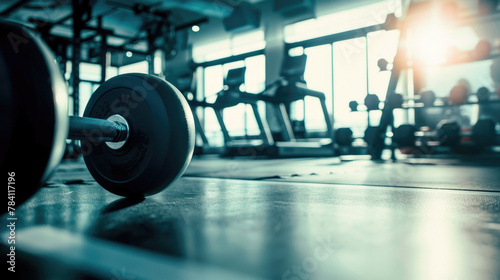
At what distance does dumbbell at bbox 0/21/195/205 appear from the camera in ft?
1.37

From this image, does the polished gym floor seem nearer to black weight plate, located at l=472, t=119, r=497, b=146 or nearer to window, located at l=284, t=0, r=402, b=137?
black weight plate, located at l=472, t=119, r=497, b=146

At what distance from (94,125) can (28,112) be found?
0.71 feet

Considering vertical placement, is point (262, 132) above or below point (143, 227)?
above

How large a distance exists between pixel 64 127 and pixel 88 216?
0.66 ft

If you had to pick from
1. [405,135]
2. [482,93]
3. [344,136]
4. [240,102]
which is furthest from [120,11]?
[482,93]

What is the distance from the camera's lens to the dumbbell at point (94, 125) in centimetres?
42

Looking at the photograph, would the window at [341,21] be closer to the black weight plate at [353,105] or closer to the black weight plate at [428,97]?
the black weight plate at [353,105]

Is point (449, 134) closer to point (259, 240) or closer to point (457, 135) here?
point (457, 135)

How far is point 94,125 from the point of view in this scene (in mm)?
633

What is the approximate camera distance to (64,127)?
0.45 metres

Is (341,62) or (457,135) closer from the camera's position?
(457,135)

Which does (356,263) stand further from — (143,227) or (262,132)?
(262,132)

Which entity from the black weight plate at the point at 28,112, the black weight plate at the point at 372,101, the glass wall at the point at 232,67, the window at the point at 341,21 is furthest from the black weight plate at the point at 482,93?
the glass wall at the point at 232,67

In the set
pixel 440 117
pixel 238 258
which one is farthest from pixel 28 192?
pixel 440 117
